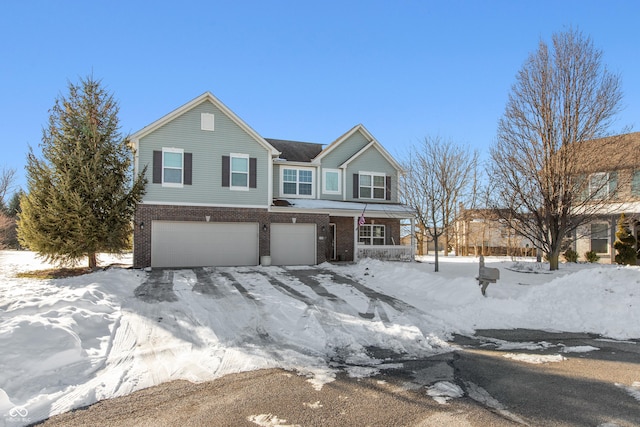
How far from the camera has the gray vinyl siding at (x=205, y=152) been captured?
1752 cm

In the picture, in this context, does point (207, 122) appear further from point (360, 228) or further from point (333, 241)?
point (360, 228)

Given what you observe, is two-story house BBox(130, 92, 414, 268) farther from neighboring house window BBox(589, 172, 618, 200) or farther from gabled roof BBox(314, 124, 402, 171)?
neighboring house window BBox(589, 172, 618, 200)

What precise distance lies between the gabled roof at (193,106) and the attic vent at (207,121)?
1.93 ft

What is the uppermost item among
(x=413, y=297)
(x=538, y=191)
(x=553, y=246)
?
(x=538, y=191)

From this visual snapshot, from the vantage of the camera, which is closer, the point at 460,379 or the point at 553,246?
the point at 460,379

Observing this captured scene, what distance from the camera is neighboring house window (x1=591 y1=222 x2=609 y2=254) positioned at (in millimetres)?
22094

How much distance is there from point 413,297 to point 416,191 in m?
6.28

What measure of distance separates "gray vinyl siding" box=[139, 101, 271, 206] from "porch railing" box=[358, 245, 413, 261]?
18.4 feet

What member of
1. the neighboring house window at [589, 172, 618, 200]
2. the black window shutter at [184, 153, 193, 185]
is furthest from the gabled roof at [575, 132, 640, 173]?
the black window shutter at [184, 153, 193, 185]

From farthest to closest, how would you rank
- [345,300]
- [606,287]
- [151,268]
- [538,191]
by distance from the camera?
[151,268] < [538,191] < [345,300] < [606,287]

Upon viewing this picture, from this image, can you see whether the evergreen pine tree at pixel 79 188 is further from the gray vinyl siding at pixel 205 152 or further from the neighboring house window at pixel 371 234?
the neighboring house window at pixel 371 234

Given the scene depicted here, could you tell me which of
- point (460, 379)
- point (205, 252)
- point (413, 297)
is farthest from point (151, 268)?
point (460, 379)

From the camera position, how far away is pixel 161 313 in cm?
834

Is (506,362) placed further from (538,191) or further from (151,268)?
(151,268)
